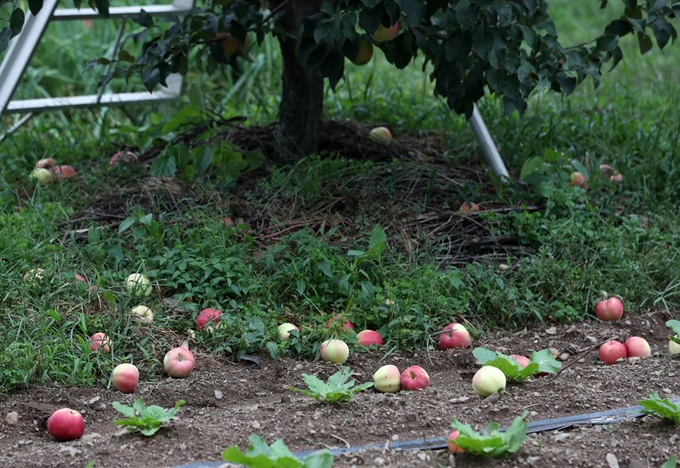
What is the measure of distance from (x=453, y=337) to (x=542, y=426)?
0.74m

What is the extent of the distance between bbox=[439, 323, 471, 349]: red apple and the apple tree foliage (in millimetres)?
866

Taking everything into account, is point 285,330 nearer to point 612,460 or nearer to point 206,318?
point 206,318

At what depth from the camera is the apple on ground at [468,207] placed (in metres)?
3.98

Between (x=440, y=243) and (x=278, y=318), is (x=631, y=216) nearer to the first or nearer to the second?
(x=440, y=243)

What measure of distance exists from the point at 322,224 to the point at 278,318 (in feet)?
2.08

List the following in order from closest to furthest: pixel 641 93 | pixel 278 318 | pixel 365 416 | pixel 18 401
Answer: pixel 365 416, pixel 18 401, pixel 278 318, pixel 641 93

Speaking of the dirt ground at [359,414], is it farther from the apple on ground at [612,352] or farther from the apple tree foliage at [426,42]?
the apple tree foliage at [426,42]

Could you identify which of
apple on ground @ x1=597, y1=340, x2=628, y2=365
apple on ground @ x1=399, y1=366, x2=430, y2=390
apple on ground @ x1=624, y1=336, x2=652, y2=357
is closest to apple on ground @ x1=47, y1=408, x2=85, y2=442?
apple on ground @ x1=399, y1=366, x2=430, y2=390

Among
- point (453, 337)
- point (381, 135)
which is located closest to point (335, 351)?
point (453, 337)

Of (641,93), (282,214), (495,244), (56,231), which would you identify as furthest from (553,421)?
(641,93)

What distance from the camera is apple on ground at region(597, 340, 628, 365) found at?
3104mm

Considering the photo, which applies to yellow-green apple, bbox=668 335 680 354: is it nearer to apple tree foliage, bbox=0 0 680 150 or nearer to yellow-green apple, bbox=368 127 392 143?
apple tree foliage, bbox=0 0 680 150

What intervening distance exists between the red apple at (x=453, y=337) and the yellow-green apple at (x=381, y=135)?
1594mm

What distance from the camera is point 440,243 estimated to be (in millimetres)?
3785
